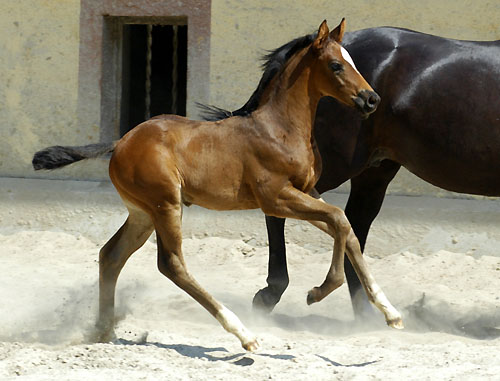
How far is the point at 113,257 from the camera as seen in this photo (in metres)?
4.64

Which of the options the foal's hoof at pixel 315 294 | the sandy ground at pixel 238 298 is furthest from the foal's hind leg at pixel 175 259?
the foal's hoof at pixel 315 294

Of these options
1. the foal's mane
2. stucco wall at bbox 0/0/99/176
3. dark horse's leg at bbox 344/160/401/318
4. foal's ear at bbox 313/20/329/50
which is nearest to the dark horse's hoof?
dark horse's leg at bbox 344/160/401/318

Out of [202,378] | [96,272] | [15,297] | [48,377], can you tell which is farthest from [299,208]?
[96,272]

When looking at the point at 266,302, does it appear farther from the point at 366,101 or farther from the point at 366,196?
the point at 366,101

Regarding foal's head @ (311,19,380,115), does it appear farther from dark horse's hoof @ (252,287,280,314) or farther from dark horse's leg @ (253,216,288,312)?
dark horse's hoof @ (252,287,280,314)

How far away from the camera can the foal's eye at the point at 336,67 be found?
4344 millimetres

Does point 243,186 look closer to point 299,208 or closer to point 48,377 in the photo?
point 299,208

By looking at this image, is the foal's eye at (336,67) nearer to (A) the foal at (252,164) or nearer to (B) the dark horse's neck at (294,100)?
(A) the foal at (252,164)

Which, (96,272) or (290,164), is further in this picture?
(96,272)

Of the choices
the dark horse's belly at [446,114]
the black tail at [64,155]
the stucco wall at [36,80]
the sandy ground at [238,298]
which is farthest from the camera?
the stucco wall at [36,80]

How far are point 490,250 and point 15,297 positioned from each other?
3539 mm

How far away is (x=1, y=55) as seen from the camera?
25.5 ft

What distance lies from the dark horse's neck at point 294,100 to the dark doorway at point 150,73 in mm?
3578

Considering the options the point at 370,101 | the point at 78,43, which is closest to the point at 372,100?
the point at 370,101
